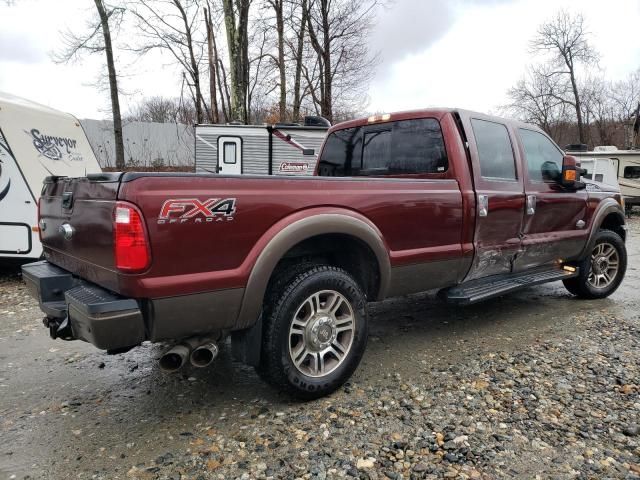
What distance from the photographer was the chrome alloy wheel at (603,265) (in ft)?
18.0

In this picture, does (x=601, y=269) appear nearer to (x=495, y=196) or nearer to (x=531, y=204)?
(x=531, y=204)

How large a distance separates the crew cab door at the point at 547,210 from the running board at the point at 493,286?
0.36ft

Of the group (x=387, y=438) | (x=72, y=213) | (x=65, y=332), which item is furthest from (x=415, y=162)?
(x=65, y=332)

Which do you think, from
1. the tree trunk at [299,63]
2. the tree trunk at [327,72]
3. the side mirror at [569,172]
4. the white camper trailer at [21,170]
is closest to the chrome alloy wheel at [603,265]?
the side mirror at [569,172]

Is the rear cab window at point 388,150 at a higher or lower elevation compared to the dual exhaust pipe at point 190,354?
higher

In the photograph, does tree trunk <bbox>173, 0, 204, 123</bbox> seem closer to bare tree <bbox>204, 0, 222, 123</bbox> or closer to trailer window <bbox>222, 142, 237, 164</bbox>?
bare tree <bbox>204, 0, 222, 123</bbox>

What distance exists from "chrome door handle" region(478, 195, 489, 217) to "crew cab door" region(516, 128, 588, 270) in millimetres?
681

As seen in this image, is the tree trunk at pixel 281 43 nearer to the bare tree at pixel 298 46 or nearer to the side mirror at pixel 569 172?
the bare tree at pixel 298 46

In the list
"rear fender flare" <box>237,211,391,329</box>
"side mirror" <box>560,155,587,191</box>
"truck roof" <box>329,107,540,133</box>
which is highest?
"truck roof" <box>329,107,540,133</box>

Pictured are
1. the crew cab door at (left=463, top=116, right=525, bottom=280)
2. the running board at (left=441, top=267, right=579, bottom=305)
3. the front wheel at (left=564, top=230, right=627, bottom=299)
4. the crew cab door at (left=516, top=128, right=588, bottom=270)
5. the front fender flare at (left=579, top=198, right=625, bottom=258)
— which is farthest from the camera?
the front wheel at (left=564, top=230, right=627, bottom=299)

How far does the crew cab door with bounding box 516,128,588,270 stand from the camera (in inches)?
176

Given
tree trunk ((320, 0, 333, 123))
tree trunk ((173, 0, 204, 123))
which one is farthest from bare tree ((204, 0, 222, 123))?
tree trunk ((320, 0, 333, 123))

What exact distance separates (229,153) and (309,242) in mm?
→ 8562

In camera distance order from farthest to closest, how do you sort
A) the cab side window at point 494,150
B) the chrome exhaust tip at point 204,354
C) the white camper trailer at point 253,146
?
the white camper trailer at point 253,146 < the cab side window at point 494,150 < the chrome exhaust tip at point 204,354
